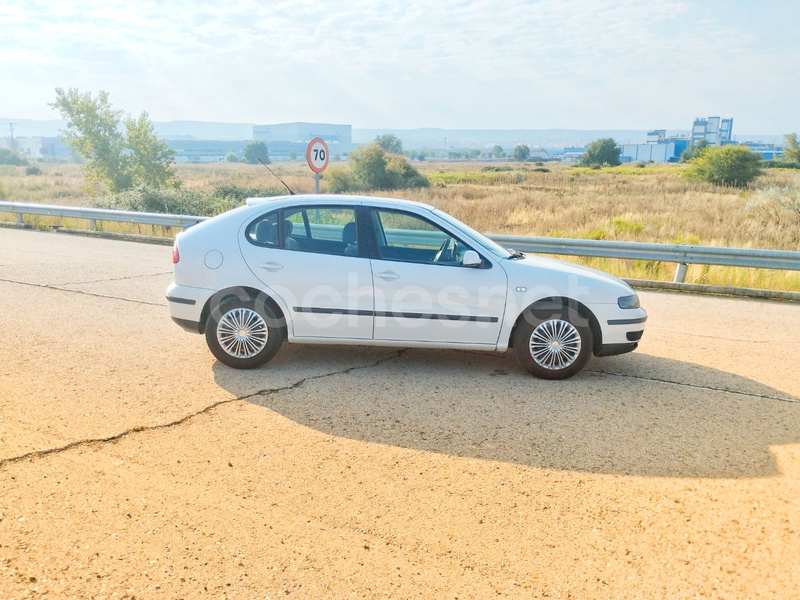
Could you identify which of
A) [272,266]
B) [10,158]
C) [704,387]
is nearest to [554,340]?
[704,387]

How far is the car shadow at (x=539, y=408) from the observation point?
4.46 m

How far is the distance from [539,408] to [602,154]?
339 ft

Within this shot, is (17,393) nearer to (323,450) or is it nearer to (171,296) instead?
(171,296)

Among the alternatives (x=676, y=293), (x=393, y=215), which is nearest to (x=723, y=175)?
(x=676, y=293)

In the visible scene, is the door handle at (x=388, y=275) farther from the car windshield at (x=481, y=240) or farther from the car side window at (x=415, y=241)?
the car windshield at (x=481, y=240)

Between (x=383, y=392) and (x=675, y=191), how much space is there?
37310 millimetres

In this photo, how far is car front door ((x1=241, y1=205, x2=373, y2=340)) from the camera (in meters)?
5.89

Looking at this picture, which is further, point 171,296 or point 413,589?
point 171,296

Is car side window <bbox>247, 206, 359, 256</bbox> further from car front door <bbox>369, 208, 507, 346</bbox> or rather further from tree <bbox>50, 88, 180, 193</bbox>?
tree <bbox>50, 88, 180, 193</bbox>

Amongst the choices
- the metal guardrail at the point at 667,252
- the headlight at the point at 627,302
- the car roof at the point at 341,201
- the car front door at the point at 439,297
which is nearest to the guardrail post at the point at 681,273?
the metal guardrail at the point at 667,252

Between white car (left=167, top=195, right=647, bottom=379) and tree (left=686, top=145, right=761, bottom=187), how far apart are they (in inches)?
1749

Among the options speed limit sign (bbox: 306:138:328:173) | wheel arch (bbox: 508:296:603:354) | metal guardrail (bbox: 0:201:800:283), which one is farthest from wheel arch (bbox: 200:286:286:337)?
speed limit sign (bbox: 306:138:328:173)

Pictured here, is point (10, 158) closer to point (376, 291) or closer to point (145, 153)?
point (145, 153)

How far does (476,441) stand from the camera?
4.60 metres
